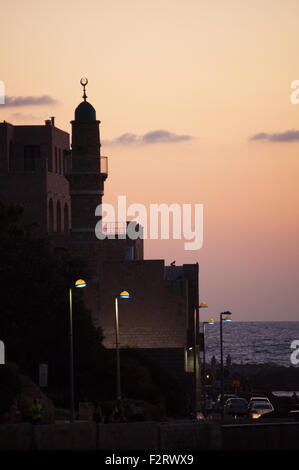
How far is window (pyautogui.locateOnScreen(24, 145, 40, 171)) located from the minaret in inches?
1079

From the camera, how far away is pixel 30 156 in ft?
359

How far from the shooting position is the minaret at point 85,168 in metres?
81.2

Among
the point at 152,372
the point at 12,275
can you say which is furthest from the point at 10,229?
the point at 152,372

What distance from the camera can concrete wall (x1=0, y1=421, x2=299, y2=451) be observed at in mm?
33344

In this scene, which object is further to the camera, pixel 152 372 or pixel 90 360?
pixel 152 372

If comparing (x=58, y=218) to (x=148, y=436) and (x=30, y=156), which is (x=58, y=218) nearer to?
(x=30, y=156)

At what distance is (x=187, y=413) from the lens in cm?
7794

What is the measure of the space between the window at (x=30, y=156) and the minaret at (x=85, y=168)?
1079 inches

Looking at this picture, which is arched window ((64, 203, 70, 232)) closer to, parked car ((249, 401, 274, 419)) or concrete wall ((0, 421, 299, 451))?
parked car ((249, 401, 274, 419))

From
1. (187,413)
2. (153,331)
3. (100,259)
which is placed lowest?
(187,413)

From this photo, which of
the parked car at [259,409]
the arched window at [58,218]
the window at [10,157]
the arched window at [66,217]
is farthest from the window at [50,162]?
the parked car at [259,409]

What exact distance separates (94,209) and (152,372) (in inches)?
554
